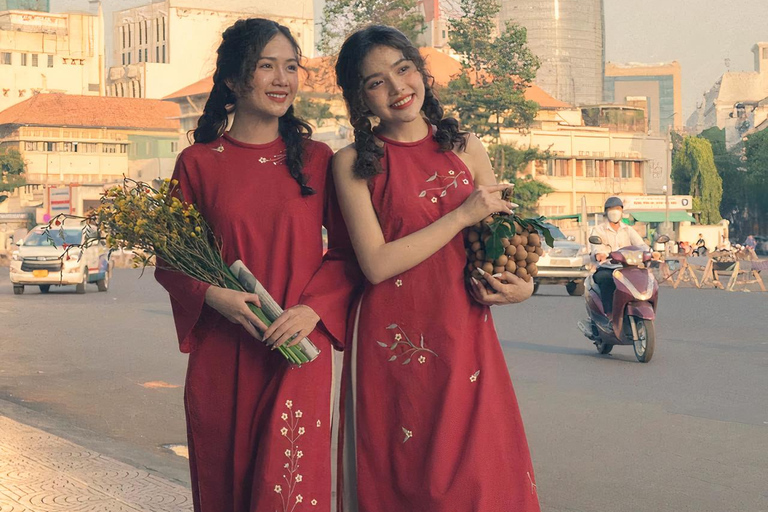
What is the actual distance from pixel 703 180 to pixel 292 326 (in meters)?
85.8

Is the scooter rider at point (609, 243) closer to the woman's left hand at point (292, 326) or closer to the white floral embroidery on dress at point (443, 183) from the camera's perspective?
the white floral embroidery on dress at point (443, 183)

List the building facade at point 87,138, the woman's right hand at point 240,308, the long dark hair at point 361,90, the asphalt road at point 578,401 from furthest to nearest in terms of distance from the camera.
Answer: the building facade at point 87,138 < the asphalt road at point 578,401 < the long dark hair at point 361,90 < the woman's right hand at point 240,308

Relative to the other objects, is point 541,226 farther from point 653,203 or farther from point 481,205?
point 653,203

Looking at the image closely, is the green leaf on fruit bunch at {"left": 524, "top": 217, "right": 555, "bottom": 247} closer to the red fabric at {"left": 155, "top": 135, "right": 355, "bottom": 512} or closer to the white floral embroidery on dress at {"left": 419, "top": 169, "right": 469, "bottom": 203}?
the white floral embroidery on dress at {"left": 419, "top": 169, "right": 469, "bottom": 203}

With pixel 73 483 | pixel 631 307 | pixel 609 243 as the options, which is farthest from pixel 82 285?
pixel 73 483

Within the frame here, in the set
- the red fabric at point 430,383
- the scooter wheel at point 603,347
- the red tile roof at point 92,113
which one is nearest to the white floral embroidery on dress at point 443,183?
the red fabric at point 430,383

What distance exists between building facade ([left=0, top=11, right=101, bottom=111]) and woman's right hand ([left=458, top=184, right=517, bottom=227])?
116m

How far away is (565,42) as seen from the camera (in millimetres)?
159000

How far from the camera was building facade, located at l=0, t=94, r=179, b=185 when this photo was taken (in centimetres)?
9319

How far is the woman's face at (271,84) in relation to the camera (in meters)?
3.60

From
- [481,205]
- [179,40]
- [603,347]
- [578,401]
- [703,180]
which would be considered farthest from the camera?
[179,40]

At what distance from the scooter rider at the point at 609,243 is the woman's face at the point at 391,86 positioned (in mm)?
8877

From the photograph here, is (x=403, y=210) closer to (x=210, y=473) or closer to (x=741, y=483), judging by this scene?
(x=210, y=473)

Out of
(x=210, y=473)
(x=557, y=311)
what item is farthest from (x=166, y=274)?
(x=557, y=311)
